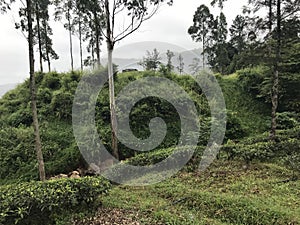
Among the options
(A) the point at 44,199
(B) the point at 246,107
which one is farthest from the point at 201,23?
(A) the point at 44,199

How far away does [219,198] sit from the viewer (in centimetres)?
544

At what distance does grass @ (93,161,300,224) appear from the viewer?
4772mm

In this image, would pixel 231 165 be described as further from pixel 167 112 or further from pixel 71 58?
pixel 71 58

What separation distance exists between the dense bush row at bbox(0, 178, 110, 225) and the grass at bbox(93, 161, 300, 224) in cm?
70

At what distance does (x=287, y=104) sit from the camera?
44.0 feet

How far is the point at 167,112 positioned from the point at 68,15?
34.6 feet

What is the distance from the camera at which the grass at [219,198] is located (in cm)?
477

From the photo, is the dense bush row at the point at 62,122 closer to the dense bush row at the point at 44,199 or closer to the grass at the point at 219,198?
the grass at the point at 219,198

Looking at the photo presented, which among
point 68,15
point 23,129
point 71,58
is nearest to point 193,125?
point 23,129

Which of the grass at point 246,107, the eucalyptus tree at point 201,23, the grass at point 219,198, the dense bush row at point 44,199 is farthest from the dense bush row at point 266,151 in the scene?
the eucalyptus tree at point 201,23

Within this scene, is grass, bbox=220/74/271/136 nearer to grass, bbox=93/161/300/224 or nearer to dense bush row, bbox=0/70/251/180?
dense bush row, bbox=0/70/251/180

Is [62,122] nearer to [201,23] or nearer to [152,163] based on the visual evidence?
[152,163]

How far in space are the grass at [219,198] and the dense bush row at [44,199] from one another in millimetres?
702

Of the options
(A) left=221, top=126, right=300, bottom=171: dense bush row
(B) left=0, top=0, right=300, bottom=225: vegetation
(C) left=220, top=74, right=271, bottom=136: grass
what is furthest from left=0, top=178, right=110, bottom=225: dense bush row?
(C) left=220, top=74, right=271, bottom=136: grass
